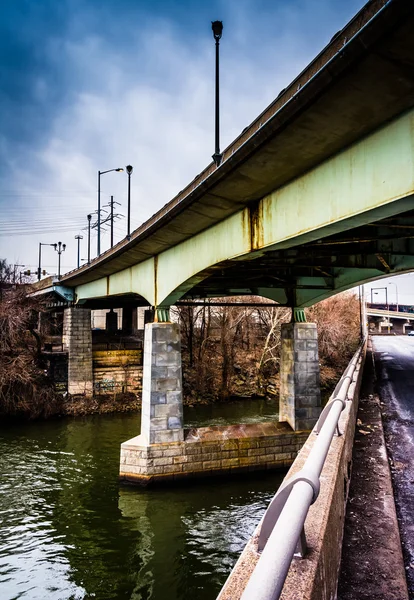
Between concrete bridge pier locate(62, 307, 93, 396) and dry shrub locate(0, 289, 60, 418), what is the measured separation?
64.1 inches

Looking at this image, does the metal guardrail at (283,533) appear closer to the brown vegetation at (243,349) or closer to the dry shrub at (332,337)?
the brown vegetation at (243,349)

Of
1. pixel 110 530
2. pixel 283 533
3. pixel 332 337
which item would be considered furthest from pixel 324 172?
pixel 332 337

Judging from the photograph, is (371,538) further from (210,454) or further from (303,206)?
(210,454)

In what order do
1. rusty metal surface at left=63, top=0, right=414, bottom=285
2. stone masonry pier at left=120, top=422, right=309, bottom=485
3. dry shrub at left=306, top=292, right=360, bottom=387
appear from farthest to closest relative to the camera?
dry shrub at left=306, top=292, right=360, bottom=387 → stone masonry pier at left=120, top=422, right=309, bottom=485 → rusty metal surface at left=63, top=0, right=414, bottom=285

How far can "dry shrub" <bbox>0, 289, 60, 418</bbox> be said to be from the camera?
22.9 metres

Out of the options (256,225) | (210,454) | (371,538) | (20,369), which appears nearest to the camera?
(371,538)

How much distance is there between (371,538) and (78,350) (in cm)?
2578

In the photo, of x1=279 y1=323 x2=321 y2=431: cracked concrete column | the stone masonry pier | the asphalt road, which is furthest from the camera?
x1=279 y1=323 x2=321 y2=431: cracked concrete column

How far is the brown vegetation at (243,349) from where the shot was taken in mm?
29234

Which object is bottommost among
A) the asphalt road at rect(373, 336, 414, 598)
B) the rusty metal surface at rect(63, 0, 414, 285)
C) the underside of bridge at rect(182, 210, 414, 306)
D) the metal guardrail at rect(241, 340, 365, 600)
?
the asphalt road at rect(373, 336, 414, 598)

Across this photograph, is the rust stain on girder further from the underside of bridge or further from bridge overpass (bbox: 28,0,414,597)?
the underside of bridge

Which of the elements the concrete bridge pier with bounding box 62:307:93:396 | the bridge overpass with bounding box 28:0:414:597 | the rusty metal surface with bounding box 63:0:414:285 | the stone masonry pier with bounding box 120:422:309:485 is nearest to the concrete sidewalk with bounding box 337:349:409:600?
the bridge overpass with bounding box 28:0:414:597

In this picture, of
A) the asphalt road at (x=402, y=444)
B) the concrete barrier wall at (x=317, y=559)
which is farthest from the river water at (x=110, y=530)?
the concrete barrier wall at (x=317, y=559)

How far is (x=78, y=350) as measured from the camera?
27469 mm
